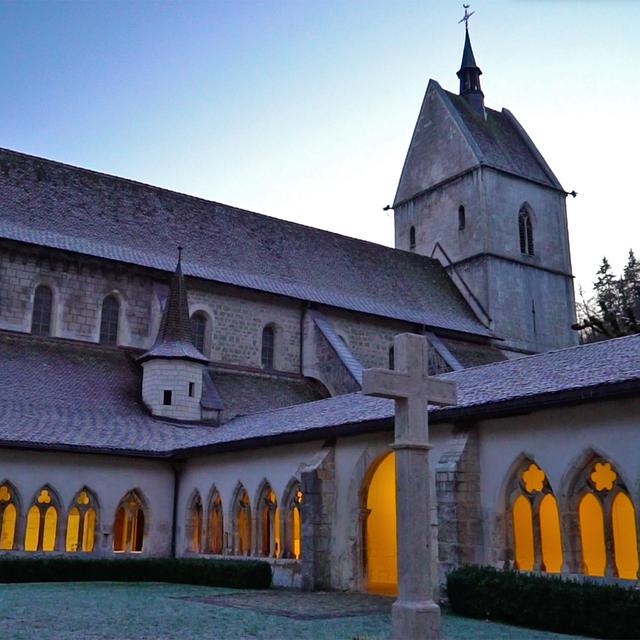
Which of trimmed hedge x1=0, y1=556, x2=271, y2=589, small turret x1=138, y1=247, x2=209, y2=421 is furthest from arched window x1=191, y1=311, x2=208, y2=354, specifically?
trimmed hedge x1=0, y1=556, x2=271, y2=589

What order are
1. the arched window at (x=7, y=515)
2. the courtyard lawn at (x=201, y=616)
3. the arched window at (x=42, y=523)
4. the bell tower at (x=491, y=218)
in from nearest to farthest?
1. the courtyard lawn at (x=201, y=616)
2. the arched window at (x=7, y=515)
3. the arched window at (x=42, y=523)
4. the bell tower at (x=491, y=218)

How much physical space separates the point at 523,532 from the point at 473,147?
85.8ft

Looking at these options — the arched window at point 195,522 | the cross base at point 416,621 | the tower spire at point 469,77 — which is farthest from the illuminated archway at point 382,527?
the tower spire at point 469,77

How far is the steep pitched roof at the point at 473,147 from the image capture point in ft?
124

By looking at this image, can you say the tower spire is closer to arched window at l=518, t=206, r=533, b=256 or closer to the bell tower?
the bell tower

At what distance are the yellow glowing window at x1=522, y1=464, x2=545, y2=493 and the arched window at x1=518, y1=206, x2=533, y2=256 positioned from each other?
2516 cm

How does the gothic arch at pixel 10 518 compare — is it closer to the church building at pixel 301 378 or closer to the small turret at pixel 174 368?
the church building at pixel 301 378

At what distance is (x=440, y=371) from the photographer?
94.9 feet

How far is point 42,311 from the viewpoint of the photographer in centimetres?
2417

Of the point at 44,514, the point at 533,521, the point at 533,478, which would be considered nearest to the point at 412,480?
the point at 533,521

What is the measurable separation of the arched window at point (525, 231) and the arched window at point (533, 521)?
24005 millimetres

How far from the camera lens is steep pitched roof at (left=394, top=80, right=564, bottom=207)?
124 ft

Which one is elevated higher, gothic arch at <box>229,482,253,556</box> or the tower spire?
the tower spire

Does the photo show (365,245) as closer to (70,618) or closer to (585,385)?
(585,385)
